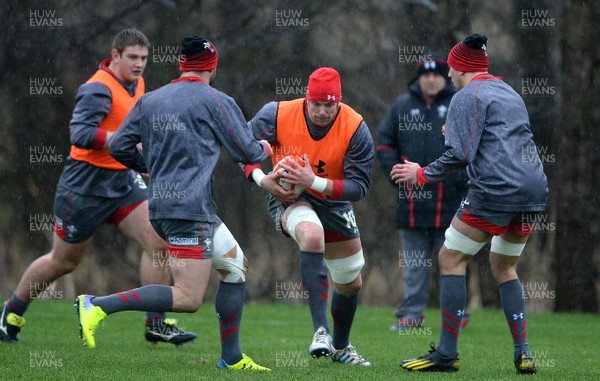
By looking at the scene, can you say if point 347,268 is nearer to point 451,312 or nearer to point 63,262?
point 451,312

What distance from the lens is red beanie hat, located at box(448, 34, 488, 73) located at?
6.98 m

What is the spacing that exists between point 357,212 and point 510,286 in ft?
29.2

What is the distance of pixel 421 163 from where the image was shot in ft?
33.2

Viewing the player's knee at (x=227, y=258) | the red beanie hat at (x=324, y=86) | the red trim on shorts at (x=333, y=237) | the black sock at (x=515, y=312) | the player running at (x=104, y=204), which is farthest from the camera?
the player running at (x=104, y=204)

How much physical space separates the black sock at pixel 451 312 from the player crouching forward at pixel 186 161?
1483 mm

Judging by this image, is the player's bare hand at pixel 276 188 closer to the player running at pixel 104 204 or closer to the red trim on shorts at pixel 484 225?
the red trim on shorts at pixel 484 225

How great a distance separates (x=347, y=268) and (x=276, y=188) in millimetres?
791

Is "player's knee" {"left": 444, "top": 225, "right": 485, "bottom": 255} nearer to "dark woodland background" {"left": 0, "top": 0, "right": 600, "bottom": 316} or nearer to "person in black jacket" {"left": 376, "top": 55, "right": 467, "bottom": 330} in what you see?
"person in black jacket" {"left": 376, "top": 55, "right": 467, "bottom": 330}

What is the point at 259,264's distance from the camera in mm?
16516

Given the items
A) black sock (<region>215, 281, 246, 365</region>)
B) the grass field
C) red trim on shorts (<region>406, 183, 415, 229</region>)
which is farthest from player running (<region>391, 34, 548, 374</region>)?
red trim on shorts (<region>406, 183, 415, 229</region>)

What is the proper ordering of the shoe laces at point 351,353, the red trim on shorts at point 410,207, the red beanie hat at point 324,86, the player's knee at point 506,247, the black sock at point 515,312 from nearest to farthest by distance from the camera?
1. the black sock at point 515,312
2. the player's knee at point 506,247
3. the red beanie hat at point 324,86
4. the shoe laces at point 351,353
5. the red trim on shorts at point 410,207

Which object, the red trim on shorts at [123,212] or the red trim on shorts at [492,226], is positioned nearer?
the red trim on shorts at [492,226]

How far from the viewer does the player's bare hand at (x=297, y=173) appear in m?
7.11

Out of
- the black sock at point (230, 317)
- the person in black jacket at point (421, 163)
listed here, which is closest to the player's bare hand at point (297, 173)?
the black sock at point (230, 317)
